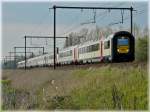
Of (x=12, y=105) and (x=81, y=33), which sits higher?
(x=81, y=33)

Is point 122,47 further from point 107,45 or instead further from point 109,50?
point 107,45

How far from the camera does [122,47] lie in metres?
31.8

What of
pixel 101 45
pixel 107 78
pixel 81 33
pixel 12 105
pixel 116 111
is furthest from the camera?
pixel 81 33

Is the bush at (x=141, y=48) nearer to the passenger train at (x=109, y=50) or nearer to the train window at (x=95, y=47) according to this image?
the train window at (x=95, y=47)

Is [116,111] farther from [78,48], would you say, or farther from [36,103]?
[78,48]

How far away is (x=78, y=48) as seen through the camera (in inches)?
1773

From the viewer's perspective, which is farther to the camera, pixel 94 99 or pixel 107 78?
pixel 107 78

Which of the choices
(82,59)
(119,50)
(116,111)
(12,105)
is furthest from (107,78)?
(82,59)

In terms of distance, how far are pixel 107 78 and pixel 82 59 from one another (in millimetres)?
24030

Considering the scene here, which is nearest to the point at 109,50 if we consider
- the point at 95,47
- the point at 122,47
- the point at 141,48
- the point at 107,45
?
the point at 107,45

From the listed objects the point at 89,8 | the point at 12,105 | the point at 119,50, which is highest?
the point at 89,8

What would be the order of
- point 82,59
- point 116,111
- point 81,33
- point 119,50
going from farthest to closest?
point 81,33
point 82,59
point 119,50
point 116,111

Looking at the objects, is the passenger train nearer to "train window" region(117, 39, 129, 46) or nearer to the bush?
"train window" region(117, 39, 129, 46)

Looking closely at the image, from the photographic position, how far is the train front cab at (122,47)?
3150 cm
